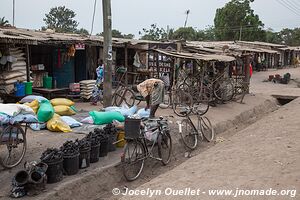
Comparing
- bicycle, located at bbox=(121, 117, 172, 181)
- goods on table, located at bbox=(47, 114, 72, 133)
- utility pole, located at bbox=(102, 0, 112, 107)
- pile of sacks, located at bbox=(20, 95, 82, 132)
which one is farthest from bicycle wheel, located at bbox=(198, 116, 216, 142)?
goods on table, located at bbox=(47, 114, 72, 133)

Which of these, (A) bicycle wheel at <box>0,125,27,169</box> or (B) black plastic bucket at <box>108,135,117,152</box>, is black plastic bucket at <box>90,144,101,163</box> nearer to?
(B) black plastic bucket at <box>108,135,117,152</box>

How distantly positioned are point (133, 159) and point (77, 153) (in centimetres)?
113

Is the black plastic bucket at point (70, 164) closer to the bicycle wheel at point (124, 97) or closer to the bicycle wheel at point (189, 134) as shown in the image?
the bicycle wheel at point (189, 134)

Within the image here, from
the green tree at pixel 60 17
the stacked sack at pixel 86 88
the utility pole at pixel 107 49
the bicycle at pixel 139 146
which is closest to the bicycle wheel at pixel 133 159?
the bicycle at pixel 139 146

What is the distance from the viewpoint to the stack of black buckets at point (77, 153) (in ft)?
19.0

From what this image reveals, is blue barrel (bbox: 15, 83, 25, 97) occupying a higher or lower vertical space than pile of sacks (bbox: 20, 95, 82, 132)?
higher

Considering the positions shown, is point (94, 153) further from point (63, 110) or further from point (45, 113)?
point (63, 110)

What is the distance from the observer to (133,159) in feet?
22.5

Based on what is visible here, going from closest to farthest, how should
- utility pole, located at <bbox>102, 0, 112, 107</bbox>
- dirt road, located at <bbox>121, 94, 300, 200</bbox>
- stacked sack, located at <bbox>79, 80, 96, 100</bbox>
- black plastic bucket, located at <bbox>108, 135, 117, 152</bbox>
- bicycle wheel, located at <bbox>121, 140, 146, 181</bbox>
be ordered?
dirt road, located at <bbox>121, 94, 300, 200</bbox> < bicycle wheel, located at <bbox>121, 140, 146, 181</bbox> < black plastic bucket, located at <bbox>108, 135, 117, 152</bbox> < utility pole, located at <bbox>102, 0, 112, 107</bbox> < stacked sack, located at <bbox>79, 80, 96, 100</bbox>

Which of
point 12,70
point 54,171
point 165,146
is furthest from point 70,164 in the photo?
point 12,70

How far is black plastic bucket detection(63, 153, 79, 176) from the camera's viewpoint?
6.13 m

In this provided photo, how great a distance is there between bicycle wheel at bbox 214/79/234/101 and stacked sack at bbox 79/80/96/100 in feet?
16.2

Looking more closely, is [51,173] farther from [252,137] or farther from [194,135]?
[252,137]

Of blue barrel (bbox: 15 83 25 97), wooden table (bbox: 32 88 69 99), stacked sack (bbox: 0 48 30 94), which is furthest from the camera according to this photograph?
wooden table (bbox: 32 88 69 99)
